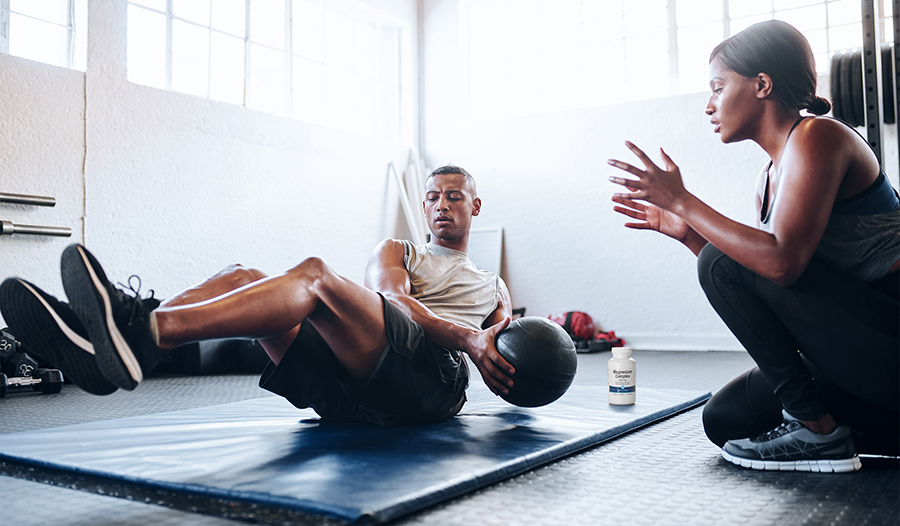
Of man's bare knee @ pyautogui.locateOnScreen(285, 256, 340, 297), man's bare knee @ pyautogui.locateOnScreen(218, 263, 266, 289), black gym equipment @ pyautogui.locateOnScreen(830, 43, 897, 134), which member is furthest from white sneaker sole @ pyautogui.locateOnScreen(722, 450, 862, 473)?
black gym equipment @ pyautogui.locateOnScreen(830, 43, 897, 134)

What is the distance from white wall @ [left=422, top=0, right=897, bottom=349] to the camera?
256 inches

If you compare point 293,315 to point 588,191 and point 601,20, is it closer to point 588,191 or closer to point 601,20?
point 588,191

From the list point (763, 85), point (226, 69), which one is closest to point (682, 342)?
point (226, 69)

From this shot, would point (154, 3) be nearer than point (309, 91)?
Yes

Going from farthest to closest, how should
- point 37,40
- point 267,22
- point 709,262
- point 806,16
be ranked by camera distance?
point 267,22, point 806,16, point 37,40, point 709,262

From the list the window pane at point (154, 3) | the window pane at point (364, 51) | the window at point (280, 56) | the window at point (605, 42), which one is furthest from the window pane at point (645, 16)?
the window pane at point (154, 3)

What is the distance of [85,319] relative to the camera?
1594 millimetres

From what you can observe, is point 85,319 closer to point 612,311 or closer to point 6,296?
point 6,296

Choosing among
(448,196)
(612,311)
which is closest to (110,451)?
(448,196)

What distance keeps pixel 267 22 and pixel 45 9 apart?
6.55 ft

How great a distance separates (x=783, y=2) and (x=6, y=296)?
673 cm

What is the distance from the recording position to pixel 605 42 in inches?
280

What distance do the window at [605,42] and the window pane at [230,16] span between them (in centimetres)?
262

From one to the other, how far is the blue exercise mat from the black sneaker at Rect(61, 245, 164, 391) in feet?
1.02
